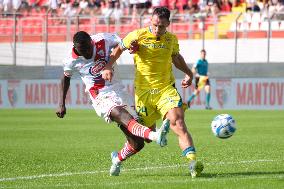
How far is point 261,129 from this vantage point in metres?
21.2

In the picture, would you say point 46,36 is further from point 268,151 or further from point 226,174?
point 226,174

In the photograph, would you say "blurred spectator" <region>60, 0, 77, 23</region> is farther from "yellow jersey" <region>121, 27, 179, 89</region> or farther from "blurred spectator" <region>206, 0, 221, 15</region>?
"yellow jersey" <region>121, 27, 179, 89</region>

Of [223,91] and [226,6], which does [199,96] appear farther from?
[226,6]

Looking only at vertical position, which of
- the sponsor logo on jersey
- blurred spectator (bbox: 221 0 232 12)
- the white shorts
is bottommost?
the white shorts

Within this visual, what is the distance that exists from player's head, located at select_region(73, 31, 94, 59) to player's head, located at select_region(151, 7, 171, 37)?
2.95 ft

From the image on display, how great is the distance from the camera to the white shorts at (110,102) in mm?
11320

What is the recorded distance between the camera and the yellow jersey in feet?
37.7

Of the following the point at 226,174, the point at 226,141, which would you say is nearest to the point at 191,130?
the point at 226,141

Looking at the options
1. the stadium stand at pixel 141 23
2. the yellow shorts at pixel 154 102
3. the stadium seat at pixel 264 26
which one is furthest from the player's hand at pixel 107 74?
the stadium seat at pixel 264 26

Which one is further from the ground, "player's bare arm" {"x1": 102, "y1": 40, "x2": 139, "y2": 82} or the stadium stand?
"player's bare arm" {"x1": 102, "y1": 40, "x2": 139, "y2": 82}

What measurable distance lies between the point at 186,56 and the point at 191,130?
14995 millimetres

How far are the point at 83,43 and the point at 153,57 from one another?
39.2 inches

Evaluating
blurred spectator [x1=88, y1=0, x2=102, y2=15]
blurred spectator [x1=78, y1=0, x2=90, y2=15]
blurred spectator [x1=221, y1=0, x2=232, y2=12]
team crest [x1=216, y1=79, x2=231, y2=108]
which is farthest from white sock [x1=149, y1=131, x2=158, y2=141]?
blurred spectator [x1=78, y1=0, x2=90, y2=15]

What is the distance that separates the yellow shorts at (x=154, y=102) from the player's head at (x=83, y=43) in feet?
2.91
